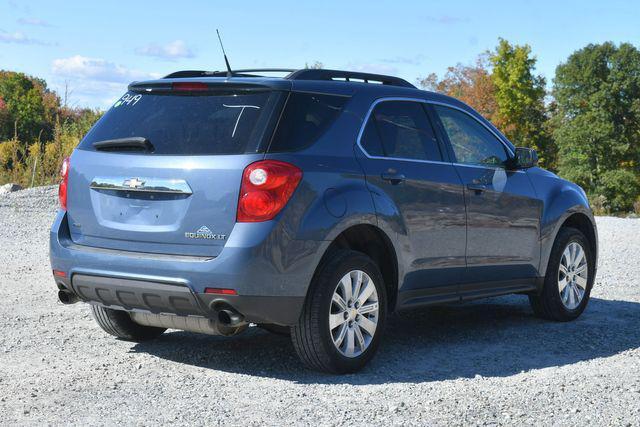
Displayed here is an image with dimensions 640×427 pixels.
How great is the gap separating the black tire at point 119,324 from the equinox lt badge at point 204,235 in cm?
155

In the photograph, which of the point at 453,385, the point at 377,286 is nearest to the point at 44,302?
the point at 377,286

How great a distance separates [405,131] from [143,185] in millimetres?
1944

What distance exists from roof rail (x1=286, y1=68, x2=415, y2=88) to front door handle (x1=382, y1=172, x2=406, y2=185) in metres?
0.78

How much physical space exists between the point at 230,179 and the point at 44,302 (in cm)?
409

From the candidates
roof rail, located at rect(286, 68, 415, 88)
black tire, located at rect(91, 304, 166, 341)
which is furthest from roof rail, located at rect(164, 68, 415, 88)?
black tire, located at rect(91, 304, 166, 341)

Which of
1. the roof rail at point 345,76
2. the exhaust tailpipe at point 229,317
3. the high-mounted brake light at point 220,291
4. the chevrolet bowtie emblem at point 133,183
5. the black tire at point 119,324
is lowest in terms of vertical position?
the black tire at point 119,324

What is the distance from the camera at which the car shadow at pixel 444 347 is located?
6.39 meters

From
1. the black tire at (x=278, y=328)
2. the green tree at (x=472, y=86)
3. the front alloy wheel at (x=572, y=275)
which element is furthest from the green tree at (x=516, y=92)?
the black tire at (x=278, y=328)

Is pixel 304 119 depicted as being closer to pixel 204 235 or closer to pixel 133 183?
pixel 204 235

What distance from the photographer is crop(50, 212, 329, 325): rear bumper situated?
18.3 ft

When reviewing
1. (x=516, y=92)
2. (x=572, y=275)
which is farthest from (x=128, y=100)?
(x=516, y=92)

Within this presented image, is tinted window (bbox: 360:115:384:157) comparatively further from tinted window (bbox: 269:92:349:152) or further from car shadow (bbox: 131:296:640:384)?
car shadow (bbox: 131:296:640:384)

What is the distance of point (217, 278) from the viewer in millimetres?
5594

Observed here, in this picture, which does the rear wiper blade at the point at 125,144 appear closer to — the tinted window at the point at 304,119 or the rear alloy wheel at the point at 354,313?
the tinted window at the point at 304,119
